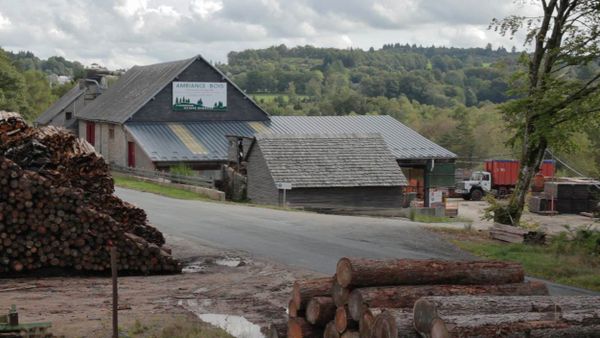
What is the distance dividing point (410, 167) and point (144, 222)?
35.0 metres

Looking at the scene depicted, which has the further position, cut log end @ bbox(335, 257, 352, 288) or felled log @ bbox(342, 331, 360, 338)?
cut log end @ bbox(335, 257, 352, 288)

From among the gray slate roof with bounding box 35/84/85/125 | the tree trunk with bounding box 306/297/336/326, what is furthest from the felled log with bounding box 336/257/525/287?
the gray slate roof with bounding box 35/84/85/125

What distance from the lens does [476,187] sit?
65625mm

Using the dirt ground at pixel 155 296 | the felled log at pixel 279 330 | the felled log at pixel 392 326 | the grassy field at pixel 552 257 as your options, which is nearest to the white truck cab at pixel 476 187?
the grassy field at pixel 552 257

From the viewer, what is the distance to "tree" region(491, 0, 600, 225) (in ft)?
75.0

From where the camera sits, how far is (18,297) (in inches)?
590

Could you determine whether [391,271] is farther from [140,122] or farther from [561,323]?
[140,122]

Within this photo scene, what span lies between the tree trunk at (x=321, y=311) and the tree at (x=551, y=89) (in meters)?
14.2

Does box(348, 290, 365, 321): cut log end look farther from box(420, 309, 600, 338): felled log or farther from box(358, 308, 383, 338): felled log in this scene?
box(420, 309, 600, 338): felled log

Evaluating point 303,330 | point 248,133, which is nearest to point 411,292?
point 303,330

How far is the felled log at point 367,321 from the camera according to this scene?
955 centimetres

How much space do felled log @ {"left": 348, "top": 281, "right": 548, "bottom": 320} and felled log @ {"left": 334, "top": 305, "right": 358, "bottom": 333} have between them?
7 centimetres

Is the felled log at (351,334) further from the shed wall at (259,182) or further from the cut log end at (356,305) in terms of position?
the shed wall at (259,182)

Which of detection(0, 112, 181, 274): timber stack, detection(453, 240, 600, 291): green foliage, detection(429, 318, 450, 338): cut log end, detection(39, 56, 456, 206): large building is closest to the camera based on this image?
detection(429, 318, 450, 338): cut log end
